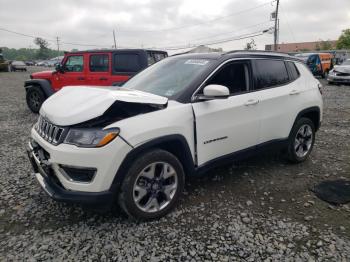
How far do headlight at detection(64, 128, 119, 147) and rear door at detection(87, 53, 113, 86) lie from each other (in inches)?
212

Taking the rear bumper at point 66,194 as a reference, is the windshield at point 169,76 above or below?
above

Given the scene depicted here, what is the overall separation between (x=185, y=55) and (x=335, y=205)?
106 inches

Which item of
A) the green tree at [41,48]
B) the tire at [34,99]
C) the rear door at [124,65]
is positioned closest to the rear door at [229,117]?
the rear door at [124,65]

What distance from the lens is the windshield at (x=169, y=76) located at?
3147 millimetres

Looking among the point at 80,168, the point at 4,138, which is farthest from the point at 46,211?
the point at 4,138

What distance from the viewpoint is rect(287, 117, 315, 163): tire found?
13.6 ft

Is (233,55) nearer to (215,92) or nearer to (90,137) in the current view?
(215,92)

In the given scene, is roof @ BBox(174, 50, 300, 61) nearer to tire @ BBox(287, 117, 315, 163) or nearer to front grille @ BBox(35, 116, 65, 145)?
tire @ BBox(287, 117, 315, 163)

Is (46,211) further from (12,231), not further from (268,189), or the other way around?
(268,189)

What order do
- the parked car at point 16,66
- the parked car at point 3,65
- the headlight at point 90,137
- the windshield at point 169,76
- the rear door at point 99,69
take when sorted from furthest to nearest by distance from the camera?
the parked car at point 16,66 → the parked car at point 3,65 → the rear door at point 99,69 → the windshield at point 169,76 → the headlight at point 90,137

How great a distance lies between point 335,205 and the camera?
10.5ft

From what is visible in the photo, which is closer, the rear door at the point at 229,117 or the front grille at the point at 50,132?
the front grille at the point at 50,132

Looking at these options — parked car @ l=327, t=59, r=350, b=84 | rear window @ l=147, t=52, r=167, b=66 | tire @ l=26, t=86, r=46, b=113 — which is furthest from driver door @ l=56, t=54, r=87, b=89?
parked car @ l=327, t=59, r=350, b=84

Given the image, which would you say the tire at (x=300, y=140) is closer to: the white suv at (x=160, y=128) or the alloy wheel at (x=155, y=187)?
the white suv at (x=160, y=128)
